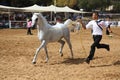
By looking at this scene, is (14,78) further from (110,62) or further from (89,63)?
(110,62)

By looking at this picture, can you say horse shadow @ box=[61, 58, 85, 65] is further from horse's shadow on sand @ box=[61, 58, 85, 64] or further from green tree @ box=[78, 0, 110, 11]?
green tree @ box=[78, 0, 110, 11]

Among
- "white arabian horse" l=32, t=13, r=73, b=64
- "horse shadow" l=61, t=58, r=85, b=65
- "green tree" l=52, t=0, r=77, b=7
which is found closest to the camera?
"white arabian horse" l=32, t=13, r=73, b=64

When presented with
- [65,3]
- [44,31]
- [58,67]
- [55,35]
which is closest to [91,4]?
[65,3]

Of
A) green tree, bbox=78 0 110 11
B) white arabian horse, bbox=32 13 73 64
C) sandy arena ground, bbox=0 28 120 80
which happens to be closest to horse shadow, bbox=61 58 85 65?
sandy arena ground, bbox=0 28 120 80

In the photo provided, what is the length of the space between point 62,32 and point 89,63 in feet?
6.67

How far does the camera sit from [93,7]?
9475cm

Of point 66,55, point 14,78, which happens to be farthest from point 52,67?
point 66,55

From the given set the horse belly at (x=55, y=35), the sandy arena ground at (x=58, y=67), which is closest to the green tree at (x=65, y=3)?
the sandy arena ground at (x=58, y=67)

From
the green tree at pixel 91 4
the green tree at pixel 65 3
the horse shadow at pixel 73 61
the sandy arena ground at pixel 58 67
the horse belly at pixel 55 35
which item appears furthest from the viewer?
the green tree at pixel 91 4

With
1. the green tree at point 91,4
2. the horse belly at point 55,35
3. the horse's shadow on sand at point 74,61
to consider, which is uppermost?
the horse belly at point 55,35

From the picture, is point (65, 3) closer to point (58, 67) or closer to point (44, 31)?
point (44, 31)

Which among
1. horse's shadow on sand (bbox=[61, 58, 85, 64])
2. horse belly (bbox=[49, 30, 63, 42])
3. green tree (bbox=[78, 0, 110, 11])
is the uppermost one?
horse belly (bbox=[49, 30, 63, 42])

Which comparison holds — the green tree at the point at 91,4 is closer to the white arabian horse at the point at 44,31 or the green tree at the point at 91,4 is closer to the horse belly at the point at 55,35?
the horse belly at the point at 55,35

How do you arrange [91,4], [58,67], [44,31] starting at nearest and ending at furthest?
[58,67] → [44,31] → [91,4]
